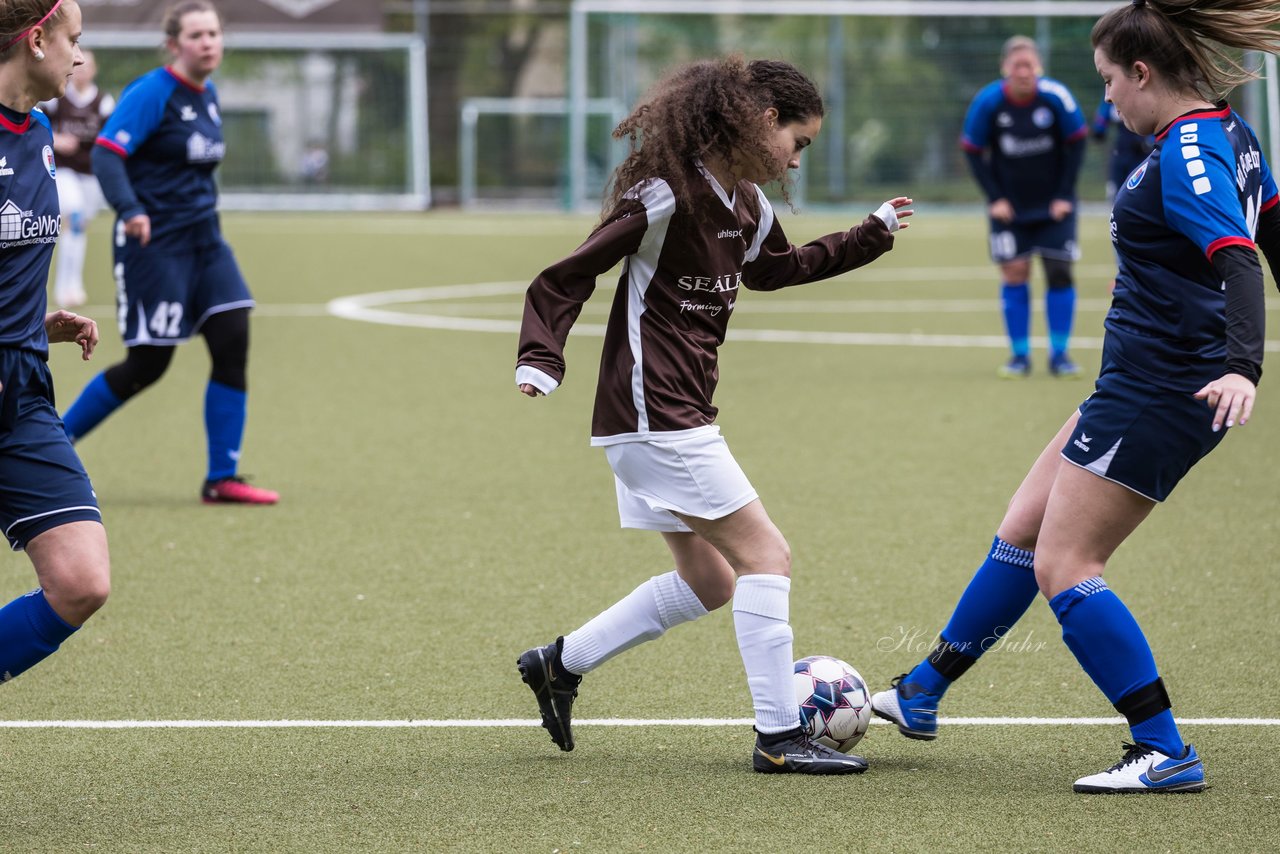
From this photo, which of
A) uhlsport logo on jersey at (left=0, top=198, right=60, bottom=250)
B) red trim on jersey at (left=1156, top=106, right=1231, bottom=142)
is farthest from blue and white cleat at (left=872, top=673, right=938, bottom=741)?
uhlsport logo on jersey at (left=0, top=198, right=60, bottom=250)

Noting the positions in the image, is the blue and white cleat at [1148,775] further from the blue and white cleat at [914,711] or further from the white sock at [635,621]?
the white sock at [635,621]

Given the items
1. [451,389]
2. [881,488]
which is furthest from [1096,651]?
[451,389]

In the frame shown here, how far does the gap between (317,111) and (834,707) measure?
28823 millimetres

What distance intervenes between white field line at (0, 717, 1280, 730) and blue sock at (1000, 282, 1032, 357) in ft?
23.2

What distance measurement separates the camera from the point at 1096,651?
401 cm

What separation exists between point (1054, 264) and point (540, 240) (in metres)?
13.2

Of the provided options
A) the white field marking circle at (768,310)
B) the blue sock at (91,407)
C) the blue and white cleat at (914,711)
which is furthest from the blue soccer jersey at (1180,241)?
the white field marking circle at (768,310)

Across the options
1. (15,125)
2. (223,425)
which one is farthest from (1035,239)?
(15,125)

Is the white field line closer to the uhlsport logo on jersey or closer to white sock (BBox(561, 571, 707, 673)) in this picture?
white sock (BBox(561, 571, 707, 673))

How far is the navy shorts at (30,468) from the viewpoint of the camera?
12.4 ft

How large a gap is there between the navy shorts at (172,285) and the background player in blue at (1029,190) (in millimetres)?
5773

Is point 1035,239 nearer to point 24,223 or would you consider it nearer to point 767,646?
point 767,646

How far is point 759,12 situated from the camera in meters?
26.4

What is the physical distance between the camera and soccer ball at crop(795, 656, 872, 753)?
4.37 meters
